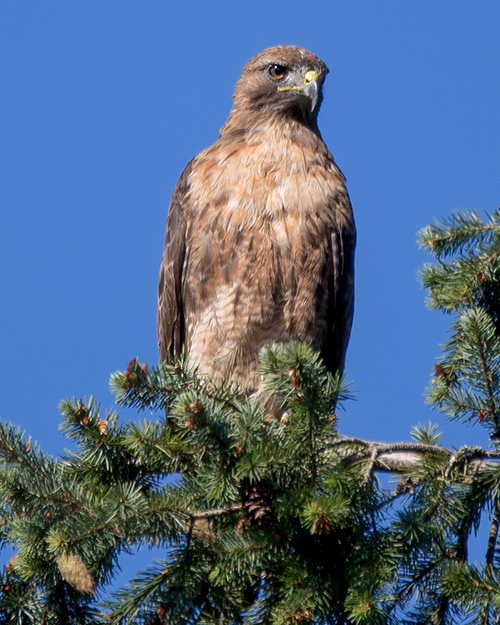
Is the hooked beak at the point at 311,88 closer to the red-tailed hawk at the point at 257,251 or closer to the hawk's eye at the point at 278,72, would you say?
the red-tailed hawk at the point at 257,251

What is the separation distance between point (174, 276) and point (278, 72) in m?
Answer: 1.60

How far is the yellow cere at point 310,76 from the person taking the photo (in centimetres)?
568

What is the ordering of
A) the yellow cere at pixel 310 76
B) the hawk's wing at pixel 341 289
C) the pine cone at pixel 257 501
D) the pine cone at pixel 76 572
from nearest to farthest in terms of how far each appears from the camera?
the pine cone at pixel 76 572 → the pine cone at pixel 257 501 → the hawk's wing at pixel 341 289 → the yellow cere at pixel 310 76

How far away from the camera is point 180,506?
10.0ft

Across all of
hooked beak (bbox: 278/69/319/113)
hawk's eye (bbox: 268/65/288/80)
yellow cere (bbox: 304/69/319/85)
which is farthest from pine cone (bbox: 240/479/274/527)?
hawk's eye (bbox: 268/65/288/80)

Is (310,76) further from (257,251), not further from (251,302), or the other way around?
(251,302)

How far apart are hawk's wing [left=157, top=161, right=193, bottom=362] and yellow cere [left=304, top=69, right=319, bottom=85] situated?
94 cm

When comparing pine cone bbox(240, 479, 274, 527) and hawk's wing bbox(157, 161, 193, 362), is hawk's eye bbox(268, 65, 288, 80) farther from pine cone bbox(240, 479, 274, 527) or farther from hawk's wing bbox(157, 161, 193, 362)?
pine cone bbox(240, 479, 274, 527)

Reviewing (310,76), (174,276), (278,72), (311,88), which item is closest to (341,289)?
(174,276)

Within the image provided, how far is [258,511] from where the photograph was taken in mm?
3104

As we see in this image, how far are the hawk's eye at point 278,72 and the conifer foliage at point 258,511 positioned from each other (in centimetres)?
319

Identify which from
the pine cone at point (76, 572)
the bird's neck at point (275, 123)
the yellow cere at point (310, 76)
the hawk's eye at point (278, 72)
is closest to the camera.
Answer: the pine cone at point (76, 572)

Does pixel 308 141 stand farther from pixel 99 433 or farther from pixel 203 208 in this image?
pixel 99 433

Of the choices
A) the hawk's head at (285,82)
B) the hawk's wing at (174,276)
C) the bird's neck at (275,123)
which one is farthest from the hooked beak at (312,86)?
the hawk's wing at (174,276)
